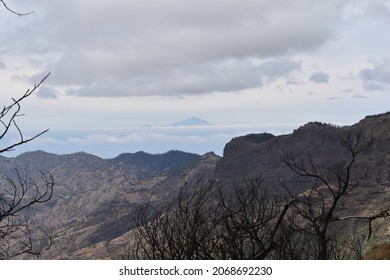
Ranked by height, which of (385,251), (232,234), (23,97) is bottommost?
(385,251)

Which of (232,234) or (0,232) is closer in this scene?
(0,232)

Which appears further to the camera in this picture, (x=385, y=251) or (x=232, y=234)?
(x=385, y=251)

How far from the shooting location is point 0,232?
29.6ft
